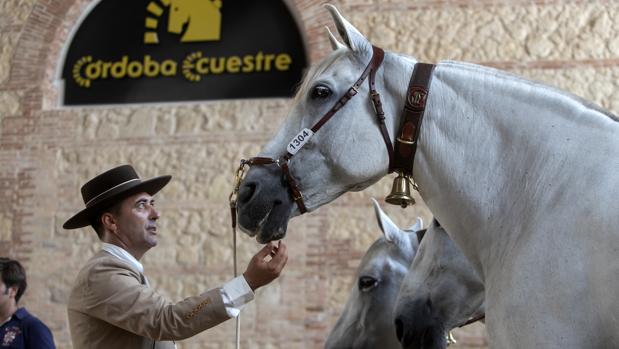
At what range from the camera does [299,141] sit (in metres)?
2.84

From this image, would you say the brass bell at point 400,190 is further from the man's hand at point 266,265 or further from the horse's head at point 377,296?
the horse's head at point 377,296

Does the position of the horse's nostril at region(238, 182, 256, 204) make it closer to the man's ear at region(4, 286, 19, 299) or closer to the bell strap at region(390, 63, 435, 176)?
the bell strap at region(390, 63, 435, 176)

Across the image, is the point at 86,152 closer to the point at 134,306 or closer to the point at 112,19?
the point at 112,19

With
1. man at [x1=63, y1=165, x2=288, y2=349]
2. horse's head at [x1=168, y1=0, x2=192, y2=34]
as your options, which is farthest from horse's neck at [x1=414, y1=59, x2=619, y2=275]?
horse's head at [x1=168, y1=0, x2=192, y2=34]

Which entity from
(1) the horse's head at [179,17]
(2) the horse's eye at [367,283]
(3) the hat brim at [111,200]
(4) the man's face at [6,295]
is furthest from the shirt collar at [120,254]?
(1) the horse's head at [179,17]

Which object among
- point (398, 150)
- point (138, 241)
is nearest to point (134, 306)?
point (138, 241)

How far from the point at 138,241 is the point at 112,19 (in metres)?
6.49

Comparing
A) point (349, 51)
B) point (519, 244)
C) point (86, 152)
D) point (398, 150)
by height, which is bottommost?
point (86, 152)

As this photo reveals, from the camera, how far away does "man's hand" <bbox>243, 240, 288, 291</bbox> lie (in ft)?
10.0

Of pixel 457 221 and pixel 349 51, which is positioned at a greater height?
pixel 349 51

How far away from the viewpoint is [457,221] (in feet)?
8.89

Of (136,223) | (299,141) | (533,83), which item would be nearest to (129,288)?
(136,223)

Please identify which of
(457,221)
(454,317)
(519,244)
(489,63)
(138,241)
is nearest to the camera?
(519,244)

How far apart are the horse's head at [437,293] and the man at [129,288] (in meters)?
0.95
